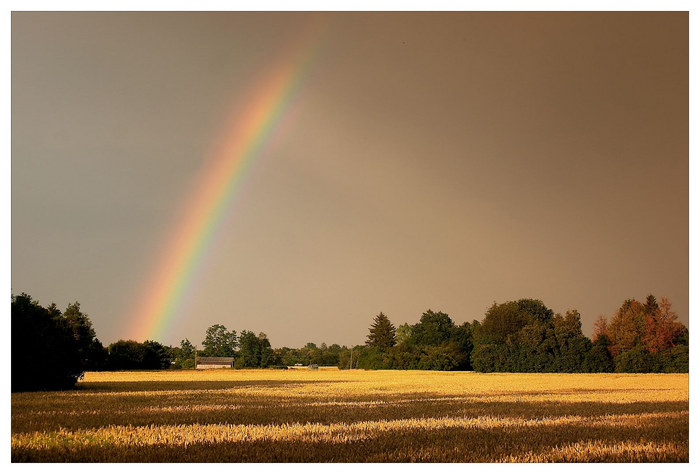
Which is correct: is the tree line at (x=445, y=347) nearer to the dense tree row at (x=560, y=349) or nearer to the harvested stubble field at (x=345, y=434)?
the dense tree row at (x=560, y=349)

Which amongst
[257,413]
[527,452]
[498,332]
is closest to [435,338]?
[498,332]

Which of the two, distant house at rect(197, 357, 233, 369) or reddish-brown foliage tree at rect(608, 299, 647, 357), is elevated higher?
reddish-brown foliage tree at rect(608, 299, 647, 357)

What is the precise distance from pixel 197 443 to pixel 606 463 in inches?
297

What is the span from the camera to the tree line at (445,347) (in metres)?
32.8

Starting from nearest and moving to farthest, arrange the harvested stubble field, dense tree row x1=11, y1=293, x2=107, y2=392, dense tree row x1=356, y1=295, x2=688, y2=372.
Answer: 1. the harvested stubble field
2. dense tree row x1=11, y1=293, x2=107, y2=392
3. dense tree row x1=356, y1=295, x2=688, y2=372

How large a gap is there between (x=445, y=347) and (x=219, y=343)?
7061cm

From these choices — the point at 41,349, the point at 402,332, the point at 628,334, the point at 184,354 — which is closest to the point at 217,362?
the point at 184,354

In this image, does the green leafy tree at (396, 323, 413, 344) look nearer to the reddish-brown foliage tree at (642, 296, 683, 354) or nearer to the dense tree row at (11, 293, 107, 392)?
the reddish-brown foliage tree at (642, 296, 683, 354)

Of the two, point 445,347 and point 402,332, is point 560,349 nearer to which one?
point 445,347

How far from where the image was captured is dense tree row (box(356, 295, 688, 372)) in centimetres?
7938

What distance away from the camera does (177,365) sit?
137m

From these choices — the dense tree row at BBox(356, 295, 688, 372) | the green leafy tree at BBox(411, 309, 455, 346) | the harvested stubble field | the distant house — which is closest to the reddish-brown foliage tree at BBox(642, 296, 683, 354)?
the dense tree row at BBox(356, 295, 688, 372)

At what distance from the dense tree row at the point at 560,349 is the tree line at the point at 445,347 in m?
0.14

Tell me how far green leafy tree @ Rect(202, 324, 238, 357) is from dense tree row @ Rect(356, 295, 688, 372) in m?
48.1
